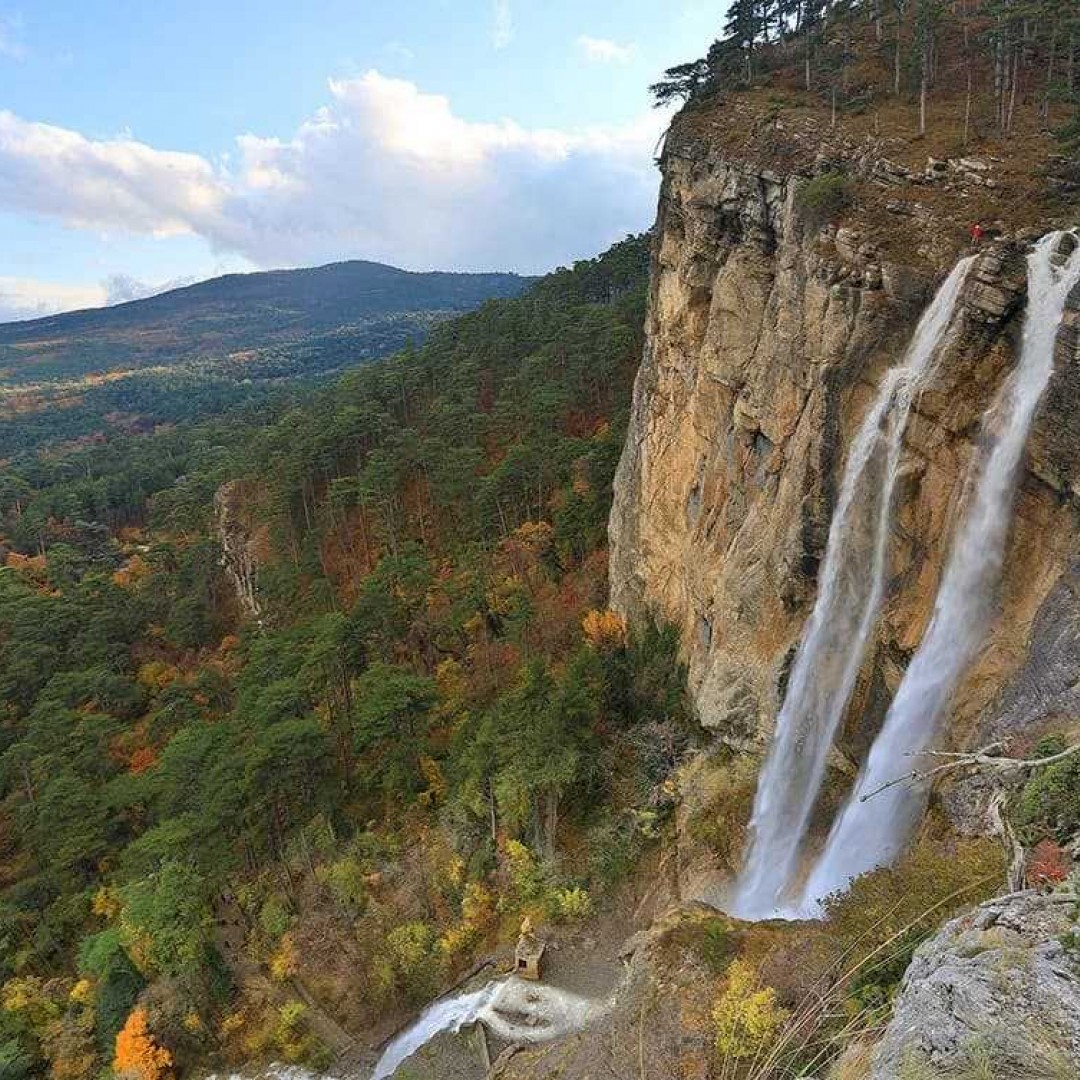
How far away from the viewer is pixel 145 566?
68000mm

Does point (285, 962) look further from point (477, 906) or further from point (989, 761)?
point (989, 761)

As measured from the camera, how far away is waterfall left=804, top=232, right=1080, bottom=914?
53.5 ft

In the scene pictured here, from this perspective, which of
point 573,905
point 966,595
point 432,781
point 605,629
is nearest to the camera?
point 966,595

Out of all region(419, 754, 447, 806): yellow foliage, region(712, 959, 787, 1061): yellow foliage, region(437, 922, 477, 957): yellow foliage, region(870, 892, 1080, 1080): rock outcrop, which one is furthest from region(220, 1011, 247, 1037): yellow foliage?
region(870, 892, 1080, 1080): rock outcrop

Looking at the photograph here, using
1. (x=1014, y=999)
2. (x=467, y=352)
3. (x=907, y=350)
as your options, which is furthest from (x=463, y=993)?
(x=467, y=352)

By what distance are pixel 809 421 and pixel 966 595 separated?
687 cm

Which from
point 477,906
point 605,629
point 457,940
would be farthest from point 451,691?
point 457,940

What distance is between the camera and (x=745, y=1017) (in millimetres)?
12938

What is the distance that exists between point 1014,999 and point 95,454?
132 metres

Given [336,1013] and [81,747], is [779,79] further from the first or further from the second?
[81,747]

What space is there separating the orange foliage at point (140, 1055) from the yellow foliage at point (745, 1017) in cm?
1913

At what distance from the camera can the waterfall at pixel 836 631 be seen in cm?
1909

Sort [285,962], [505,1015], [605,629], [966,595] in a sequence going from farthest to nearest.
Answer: [605,629]
[285,962]
[505,1015]
[966,595]

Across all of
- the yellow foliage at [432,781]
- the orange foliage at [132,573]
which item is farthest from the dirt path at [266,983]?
the orange foliage at [132,573]
